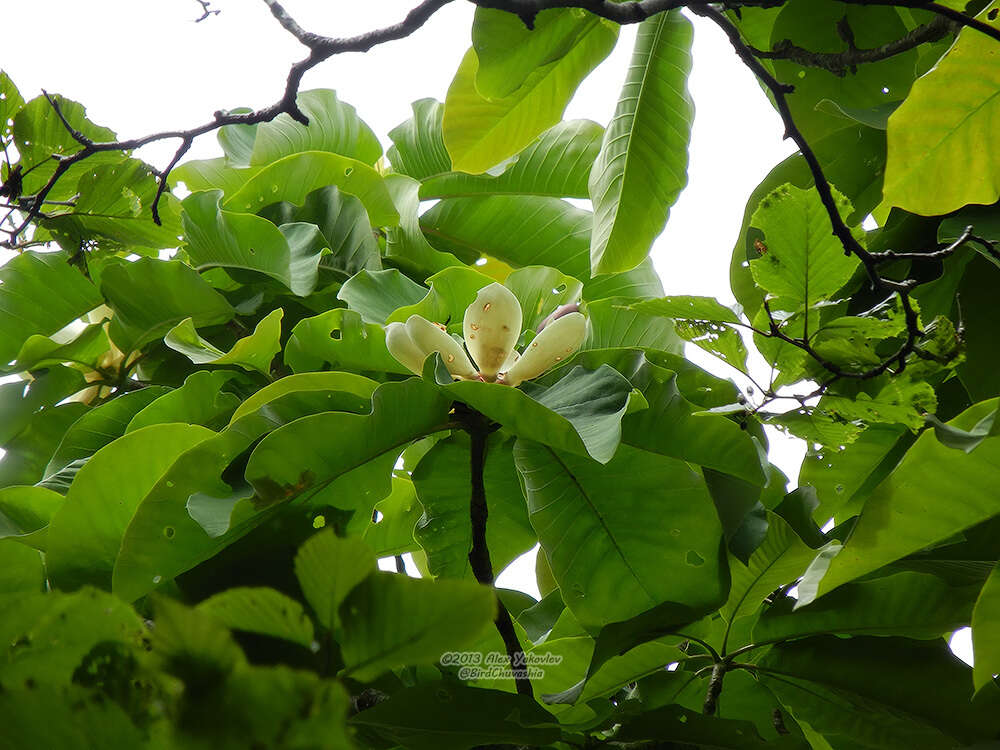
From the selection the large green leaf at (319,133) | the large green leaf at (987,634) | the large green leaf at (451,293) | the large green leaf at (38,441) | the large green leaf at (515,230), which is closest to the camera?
the large green leaf at (987,634)

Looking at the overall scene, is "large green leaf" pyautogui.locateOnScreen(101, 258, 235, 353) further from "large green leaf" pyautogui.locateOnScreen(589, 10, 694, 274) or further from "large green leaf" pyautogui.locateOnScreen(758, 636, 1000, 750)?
"large green leaf" pyautogui.locateOnScreen(758, 636, 1000, 750)

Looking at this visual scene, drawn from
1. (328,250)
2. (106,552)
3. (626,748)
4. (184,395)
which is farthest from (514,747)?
(328,250)

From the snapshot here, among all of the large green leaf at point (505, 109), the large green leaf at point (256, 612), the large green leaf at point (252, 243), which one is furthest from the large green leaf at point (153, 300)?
the large green leaf at point (256, 612)

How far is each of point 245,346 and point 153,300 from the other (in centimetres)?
25

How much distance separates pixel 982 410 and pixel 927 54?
0.59 metres

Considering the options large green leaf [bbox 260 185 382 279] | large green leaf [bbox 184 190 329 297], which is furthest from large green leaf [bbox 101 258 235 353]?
large green leaf [bbox 260 185 382 279]

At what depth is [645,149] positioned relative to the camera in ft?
3.26

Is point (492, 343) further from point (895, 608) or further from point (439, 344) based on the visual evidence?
point (895, 608)

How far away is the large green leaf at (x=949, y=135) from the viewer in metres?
0.71

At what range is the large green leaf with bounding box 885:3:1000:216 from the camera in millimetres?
712

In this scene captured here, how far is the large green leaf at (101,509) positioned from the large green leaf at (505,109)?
56cm

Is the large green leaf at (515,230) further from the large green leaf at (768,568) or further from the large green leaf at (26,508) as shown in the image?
the large green leaf at (26,508)

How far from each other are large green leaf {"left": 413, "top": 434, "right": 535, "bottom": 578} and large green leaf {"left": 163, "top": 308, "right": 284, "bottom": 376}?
208 mm

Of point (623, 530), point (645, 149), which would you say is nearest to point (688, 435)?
point (623, 530)
